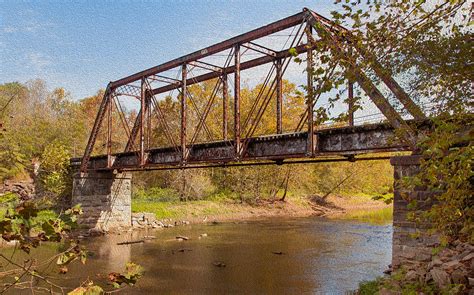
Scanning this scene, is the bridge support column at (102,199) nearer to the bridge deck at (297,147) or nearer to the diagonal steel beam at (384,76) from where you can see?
the bridge deck at (297,147)

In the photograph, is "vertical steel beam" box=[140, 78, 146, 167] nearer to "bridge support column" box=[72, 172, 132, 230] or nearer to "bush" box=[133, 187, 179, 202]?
"bridge support column" box=[72, 172, 132, 230]

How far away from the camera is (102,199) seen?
2756 cm

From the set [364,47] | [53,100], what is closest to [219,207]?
[364,47]

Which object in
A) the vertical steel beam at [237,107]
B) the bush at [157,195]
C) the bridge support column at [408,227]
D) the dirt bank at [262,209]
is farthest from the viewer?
the bush at [157,195]

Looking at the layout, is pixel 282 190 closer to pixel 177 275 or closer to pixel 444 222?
pixel 177 275

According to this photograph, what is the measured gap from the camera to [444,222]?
5055 millimetres

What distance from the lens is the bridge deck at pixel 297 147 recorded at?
39.7 ft

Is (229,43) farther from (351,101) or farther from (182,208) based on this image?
(182,208)

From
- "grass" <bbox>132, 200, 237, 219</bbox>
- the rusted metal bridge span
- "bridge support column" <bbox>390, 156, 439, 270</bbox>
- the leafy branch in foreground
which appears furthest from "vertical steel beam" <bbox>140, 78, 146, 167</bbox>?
the leafy branch in foreground

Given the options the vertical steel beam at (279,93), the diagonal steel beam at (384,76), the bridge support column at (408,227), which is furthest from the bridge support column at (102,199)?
the diagonal steel beam at (384,76)

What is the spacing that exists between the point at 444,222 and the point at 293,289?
7752 millimetres

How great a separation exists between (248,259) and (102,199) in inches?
570

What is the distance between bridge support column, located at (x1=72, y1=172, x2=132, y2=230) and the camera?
26969 millimetres

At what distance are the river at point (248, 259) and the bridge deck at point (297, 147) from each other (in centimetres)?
408
